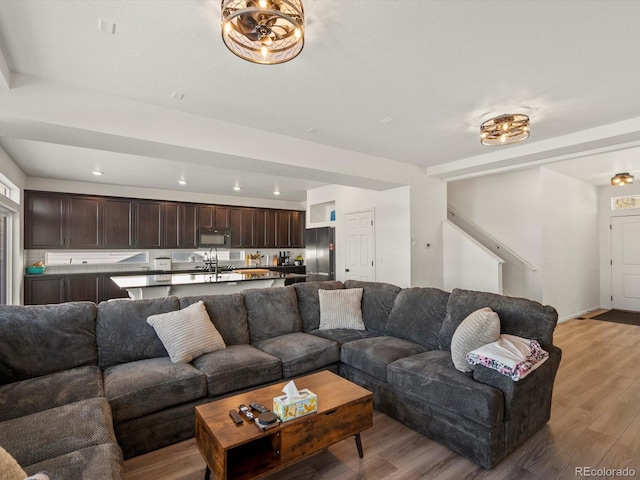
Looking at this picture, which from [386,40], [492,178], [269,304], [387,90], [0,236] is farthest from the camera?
[492,178]

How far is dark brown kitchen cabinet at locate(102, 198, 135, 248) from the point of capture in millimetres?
6668

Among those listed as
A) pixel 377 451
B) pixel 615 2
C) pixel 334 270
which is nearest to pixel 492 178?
pixel 334 270

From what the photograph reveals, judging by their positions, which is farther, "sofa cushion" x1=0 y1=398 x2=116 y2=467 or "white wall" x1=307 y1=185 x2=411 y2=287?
"white wall" x1=307 y1=185 x2=411 y2=287

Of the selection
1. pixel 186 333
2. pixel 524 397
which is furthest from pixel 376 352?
pixel 186 333

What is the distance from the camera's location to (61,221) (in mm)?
6234

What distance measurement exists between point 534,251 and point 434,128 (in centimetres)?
336

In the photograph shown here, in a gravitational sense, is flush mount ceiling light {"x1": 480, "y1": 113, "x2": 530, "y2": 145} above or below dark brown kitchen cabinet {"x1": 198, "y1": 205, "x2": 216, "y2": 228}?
above

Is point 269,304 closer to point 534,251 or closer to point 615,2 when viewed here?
point 615,2

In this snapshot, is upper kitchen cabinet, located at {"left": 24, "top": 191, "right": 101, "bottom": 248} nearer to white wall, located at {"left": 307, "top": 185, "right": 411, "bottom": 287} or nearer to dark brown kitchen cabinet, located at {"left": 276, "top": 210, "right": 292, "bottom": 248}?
dark brown kitchen cabinet, located at {"left": 276, "top": 210, "right": 292, "bottom": 248}

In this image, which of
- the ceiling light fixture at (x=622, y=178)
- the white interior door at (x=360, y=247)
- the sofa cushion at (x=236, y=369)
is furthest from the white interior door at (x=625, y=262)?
the sofa cushion at (x=236, y=369)

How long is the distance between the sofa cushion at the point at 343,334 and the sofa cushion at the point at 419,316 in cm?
23

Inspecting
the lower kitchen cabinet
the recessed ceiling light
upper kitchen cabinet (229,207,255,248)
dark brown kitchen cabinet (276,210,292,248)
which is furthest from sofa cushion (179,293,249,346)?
dark brown kitchen cabinet (276,210,292,248)

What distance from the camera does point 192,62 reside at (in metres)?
2.34

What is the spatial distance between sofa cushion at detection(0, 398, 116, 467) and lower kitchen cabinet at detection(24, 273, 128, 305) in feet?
17.0
